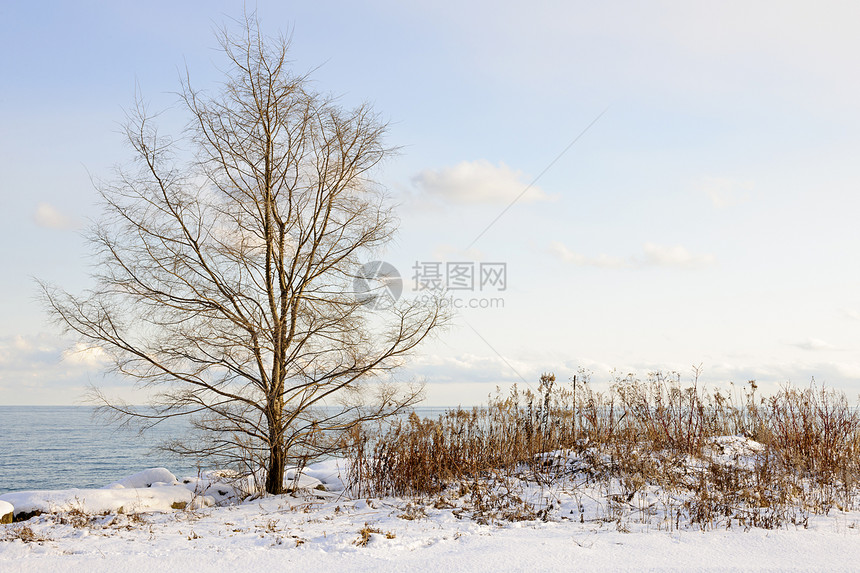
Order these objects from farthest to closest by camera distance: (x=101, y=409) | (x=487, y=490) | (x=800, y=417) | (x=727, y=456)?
1. (x=800, y=417)
2. (x=727, y=456)
3. (x=101, y=409)
4. (x=487, y=490)

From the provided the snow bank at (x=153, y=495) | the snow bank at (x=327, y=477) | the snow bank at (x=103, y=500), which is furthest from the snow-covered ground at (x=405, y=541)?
the snow bank at (x=327, y=477)

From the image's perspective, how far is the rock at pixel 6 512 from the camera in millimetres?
7414

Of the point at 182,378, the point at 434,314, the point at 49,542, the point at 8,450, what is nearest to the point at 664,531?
the point at 434,314

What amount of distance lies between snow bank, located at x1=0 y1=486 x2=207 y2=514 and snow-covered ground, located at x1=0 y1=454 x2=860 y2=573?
0.41 ft

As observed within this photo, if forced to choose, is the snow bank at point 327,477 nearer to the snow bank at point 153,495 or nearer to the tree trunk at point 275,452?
the snow bank at point 153,495

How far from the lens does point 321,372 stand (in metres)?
9.30

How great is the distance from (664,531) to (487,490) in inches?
96.8

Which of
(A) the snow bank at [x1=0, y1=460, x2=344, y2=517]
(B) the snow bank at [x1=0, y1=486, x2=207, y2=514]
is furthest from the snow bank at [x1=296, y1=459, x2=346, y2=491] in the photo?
(B) the snow bank at [x1=0, y1=486, x2=207, y2=514]

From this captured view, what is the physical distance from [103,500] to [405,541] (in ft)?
17.0

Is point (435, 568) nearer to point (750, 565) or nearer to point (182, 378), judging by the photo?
point (750, 565)

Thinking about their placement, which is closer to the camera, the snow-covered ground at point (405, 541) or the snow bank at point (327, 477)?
the snow-covered ground at point (405, 541)

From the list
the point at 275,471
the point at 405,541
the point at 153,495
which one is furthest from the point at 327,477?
the point at 405,541

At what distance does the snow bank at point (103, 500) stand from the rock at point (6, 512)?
187 millimetres

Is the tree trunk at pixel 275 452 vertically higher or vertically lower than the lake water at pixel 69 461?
higher
